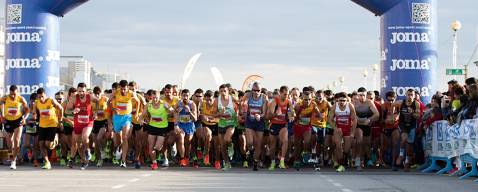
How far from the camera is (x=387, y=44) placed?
21.1m

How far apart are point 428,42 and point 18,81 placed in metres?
9.97

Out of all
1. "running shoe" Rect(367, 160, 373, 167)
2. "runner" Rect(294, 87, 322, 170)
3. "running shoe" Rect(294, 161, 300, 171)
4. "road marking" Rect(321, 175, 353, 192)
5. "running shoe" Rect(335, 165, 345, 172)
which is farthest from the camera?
"running shoe" Rect(367, 160, 373, 167)

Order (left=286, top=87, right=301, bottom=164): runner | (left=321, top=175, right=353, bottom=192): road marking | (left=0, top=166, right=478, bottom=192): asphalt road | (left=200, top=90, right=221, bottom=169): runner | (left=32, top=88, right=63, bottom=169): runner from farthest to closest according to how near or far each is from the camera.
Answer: (left=286, top=87, right=301, bottom=164): runner → (left=200, top=90, right=221, bottom=169): runner → (left=32, top=88, right=63, bottom=169): runner → (left=0, top=166, right=478, bottom=192): asphalt road → (left=321, top=175, right=353, bottom=192): road marking

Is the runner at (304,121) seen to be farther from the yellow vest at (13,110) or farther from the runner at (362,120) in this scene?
the yellow vest at (13,110)

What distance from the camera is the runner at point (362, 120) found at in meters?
19.7

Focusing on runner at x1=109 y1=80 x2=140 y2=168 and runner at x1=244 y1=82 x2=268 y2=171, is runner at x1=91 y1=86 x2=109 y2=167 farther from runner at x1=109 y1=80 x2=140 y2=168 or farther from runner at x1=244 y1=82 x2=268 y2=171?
runner at x1=244 y1=82 x2=268 y2=171

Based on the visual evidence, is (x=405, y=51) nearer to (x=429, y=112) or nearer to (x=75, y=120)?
(x=429, y=112)

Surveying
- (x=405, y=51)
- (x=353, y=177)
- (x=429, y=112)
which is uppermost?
(x=405, y=51)

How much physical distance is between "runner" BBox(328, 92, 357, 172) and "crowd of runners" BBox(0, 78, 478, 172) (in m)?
0.02

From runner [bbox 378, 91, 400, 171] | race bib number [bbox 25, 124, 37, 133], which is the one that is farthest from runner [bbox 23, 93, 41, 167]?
→ runner [bbox 378, 91, 400, 171]

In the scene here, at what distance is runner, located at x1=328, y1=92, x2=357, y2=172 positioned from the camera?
19.2 m

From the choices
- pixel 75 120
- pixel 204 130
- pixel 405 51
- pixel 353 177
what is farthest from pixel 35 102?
pixel 405 51

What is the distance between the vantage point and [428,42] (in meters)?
21.0

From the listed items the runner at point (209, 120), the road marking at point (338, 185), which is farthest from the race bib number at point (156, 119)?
the road marking at point (338, 185)
